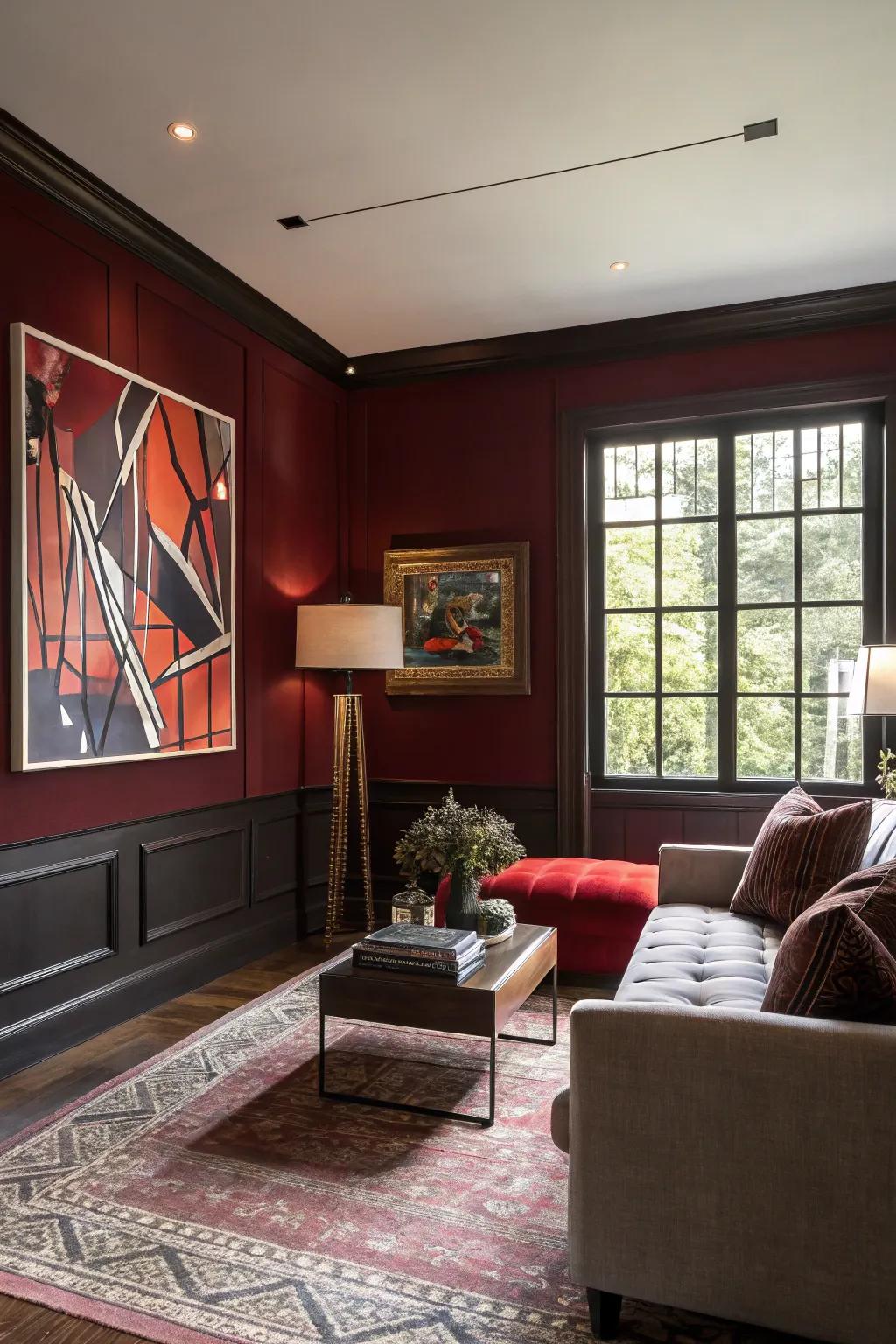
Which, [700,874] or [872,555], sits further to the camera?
[872,555]

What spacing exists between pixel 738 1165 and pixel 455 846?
1.45m

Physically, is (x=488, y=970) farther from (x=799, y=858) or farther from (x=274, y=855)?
(x=274, y=855)

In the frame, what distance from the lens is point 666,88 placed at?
2.83 metres

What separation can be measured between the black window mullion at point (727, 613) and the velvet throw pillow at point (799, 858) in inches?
57.3

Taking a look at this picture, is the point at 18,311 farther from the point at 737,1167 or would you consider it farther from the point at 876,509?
the point at 876,509

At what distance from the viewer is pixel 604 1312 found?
5.69 ft

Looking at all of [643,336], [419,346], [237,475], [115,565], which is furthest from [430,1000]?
[419,346]

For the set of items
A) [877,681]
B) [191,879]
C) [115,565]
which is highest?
[115,565]

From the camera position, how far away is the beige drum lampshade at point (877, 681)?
3.36m

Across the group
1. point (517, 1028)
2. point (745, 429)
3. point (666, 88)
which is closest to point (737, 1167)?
point (517, 1028)

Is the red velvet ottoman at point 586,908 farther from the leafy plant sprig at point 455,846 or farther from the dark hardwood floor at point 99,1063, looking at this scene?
the dark hardwood floor at point 99,1063

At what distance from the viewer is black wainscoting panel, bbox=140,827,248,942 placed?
3.65 meters

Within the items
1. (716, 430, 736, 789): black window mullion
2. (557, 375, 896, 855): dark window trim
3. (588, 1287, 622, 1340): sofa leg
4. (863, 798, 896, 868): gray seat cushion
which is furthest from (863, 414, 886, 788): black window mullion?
(588, 1287, 622, 1340): sofa leg

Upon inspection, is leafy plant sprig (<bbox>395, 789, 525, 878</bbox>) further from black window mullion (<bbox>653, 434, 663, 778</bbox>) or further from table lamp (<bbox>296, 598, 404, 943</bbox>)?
black window mullion (<bbox>653, 434, 663, 778</bbox>)
